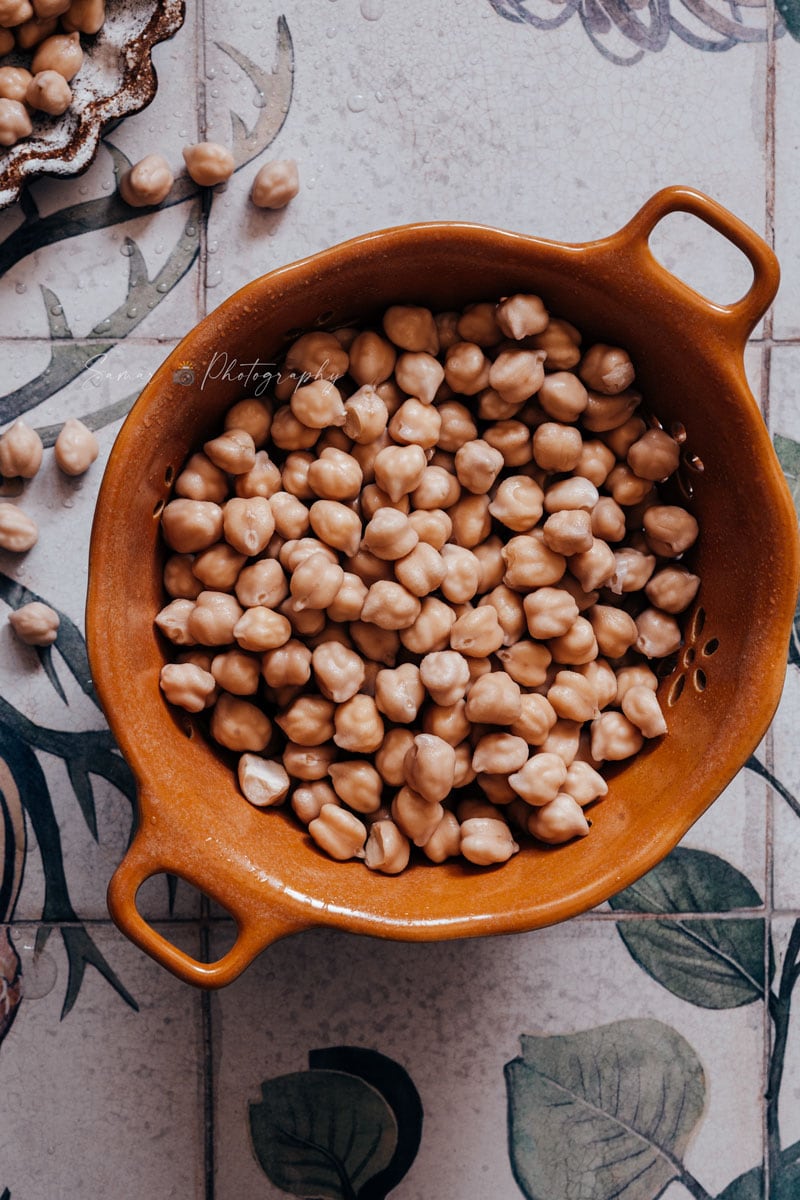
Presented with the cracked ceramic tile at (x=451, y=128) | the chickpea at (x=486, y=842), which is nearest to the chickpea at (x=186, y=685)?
the chickpea at (x=486, y=842)

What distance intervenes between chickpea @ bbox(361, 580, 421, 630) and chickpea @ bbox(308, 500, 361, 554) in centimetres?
4

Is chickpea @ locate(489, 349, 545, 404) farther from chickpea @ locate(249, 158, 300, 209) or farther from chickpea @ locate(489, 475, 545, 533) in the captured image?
chickpea @ locate(249, 158, 300, 209)

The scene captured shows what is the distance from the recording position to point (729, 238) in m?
0.70

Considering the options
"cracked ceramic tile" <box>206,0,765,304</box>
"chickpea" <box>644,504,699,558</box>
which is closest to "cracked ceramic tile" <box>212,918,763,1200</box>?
"chickpea" <box>644,504,699,558</box>

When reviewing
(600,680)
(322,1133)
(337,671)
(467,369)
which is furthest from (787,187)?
(322,1133)

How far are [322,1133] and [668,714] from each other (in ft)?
1.55

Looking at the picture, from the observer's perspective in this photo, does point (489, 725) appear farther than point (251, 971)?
No

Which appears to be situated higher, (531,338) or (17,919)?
(531,338)

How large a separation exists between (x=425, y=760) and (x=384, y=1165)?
0.42 m

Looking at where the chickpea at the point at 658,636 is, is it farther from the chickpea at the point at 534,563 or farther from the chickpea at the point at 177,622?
the chickpea at the point at 177,622

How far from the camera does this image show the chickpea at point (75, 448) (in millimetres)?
848

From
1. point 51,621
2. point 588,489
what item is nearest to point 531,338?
point 588,489

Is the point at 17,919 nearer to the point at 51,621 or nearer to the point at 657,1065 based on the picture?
the point at 51,621

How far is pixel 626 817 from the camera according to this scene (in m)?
0.75
